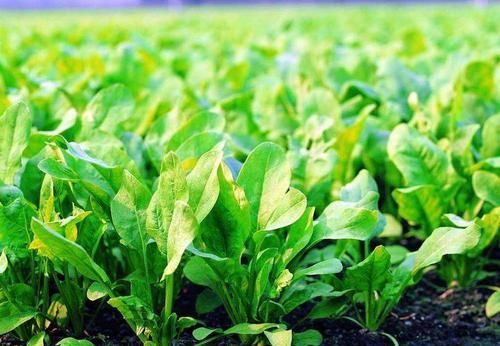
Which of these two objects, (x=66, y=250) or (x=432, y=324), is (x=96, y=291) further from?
(x=432, y=324)

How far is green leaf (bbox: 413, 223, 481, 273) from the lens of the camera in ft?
4.42

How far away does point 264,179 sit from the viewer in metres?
1.41

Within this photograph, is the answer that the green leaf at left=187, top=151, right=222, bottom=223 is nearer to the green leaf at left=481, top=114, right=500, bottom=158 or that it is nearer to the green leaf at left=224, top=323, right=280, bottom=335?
the green leaf at left=224, top=323, right=280, bottom=335

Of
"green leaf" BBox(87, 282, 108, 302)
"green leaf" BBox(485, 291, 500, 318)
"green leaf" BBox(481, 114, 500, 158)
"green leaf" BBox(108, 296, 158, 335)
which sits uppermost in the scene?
"green leaf" BBox(481, 114, 500, 158)

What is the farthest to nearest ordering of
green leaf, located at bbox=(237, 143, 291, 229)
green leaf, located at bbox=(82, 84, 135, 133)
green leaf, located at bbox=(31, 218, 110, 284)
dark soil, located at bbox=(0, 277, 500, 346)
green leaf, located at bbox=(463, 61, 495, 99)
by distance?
green leaf, located at bbox=(463, 61, 495, 99), green leaf, located at bbox=(82, 84, 135, 133), dark soil, located at bbox=(0, 277, 500, 346), green leaf, located at bbox=(237, 143, 291, 229), green leaf, located at bbox=(31, 218, 110, 284)

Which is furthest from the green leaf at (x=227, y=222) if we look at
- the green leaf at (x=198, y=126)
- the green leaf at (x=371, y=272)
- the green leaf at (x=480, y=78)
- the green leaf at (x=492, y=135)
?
the green leaf at (x=480, y=78)

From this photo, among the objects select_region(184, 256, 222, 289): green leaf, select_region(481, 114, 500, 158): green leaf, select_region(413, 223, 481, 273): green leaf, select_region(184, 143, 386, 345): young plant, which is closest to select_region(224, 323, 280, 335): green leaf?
select_region(184, 143, 386, 345): young plant

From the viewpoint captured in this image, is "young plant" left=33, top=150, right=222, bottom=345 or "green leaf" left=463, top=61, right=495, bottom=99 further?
"green leaf" left=463, top=61, right=495, bottom=99

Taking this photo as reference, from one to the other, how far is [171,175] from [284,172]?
0.79 feet

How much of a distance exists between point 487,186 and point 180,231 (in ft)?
2.64

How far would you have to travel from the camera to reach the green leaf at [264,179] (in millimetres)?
1395

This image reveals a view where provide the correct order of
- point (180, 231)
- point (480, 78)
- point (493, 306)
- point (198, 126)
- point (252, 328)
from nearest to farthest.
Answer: point (180, 231), point (252, 328), point (493, 306), point (198, 126), point (480, 78)

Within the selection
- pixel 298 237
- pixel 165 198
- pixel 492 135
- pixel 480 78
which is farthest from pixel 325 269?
pixel 480 78

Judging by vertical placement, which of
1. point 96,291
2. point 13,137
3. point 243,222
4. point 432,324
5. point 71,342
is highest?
point 13,137
